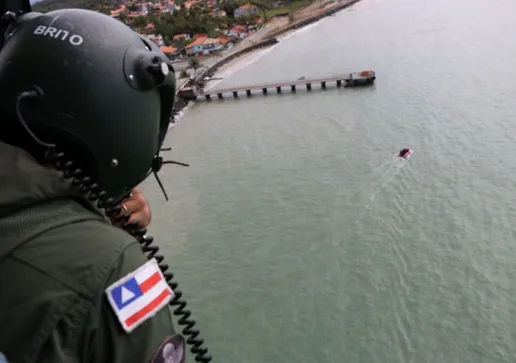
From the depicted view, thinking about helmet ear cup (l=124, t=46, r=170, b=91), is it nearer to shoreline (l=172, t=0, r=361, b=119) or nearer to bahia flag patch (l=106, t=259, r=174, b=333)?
bahia flag patch (l=106, t=259, r=174, b=333)

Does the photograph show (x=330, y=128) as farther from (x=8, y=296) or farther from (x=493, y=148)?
(x=8, y=296)

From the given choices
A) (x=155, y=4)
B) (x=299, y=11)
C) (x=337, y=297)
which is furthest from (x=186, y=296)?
(x=155, y=4)

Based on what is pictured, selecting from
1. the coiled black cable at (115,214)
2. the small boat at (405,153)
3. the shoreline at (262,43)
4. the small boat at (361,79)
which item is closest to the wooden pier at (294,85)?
the small boat at (361,79)

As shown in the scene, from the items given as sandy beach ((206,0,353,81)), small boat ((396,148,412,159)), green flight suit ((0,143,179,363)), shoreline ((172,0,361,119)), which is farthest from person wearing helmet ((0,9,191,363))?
sandy beach ((206,0,353,81))

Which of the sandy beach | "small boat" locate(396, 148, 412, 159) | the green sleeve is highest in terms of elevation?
the green sleeve

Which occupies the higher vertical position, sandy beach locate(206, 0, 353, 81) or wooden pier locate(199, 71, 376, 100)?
wooden pier locate(199, 71, 376, 100)

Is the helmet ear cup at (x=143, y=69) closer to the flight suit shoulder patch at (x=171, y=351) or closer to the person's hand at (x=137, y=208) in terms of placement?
the person's hand at (x=137, y=208)

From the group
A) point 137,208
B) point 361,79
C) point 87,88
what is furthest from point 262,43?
point 87,88
